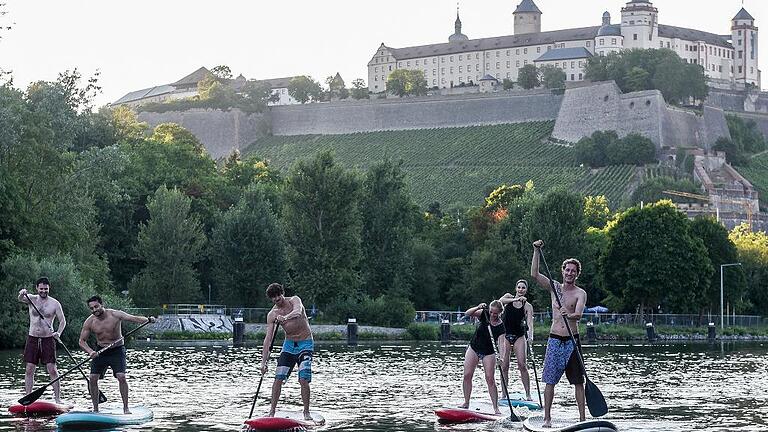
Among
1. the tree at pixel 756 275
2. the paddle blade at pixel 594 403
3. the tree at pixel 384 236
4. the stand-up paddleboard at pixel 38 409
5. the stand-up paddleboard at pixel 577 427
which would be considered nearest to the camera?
the stand-up paddleboard at pixel 577 427

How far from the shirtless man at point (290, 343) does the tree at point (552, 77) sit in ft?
529

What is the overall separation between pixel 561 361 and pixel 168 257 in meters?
47.3

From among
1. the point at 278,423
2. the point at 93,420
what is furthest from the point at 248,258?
the point at 278,423

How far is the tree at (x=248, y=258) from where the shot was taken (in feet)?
223

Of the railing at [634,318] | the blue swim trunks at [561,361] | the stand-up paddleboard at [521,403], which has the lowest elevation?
the railing at [634,318]

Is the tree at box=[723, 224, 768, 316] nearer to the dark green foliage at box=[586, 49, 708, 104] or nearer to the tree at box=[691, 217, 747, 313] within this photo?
the tree at box=[691, 217, 747, 313]

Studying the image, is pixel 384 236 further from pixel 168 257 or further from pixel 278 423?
pixel 278 423

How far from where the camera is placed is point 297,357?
867 inches

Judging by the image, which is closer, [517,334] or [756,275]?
[517,334]

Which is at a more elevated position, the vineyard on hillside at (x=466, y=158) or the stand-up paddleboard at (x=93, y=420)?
the vineyard on hillside at (x=466, y=158)

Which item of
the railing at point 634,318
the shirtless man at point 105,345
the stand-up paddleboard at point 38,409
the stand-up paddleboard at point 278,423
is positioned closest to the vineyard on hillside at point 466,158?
the railing at point 634,318

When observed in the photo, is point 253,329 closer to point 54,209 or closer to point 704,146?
point 54,209

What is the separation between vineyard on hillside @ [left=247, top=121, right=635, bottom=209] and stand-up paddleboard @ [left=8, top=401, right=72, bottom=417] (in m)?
110

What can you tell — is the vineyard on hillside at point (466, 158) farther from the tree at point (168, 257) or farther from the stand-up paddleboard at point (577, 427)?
the stand-up paddleboard at point (577, 427)
